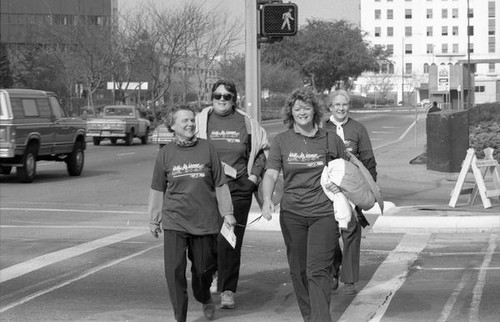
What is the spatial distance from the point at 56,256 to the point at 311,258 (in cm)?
477

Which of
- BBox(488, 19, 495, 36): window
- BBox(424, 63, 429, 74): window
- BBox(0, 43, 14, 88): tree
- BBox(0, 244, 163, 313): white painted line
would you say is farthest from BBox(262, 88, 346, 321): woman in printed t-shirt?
BBox(424, 63, 429, 74): window

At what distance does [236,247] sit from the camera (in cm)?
795

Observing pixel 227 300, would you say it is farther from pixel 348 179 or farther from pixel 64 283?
pixel 64 283

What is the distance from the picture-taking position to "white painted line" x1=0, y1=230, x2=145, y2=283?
31.8 ft

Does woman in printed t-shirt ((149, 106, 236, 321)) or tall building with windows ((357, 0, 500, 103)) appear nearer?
woman in printed t-shirt ((149, 106, 236, 321))

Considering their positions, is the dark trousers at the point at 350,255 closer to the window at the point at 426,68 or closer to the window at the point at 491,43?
the window at the point at 491,43

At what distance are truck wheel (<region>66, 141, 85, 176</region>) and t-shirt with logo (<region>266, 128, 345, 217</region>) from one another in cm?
1711

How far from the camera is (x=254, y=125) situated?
319 inches

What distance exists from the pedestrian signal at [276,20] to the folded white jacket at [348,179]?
6.71 meters

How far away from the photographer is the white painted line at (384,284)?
24.9 feet

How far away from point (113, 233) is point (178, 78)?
56168 millimetres

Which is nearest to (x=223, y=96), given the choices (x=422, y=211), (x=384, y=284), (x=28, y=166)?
(x=384, y=284)

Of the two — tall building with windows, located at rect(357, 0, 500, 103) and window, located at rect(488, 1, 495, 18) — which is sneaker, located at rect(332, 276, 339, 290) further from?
tall building with windows, located at rect(357, 0, 500, 103)

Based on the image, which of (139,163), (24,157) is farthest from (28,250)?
(139,163)
